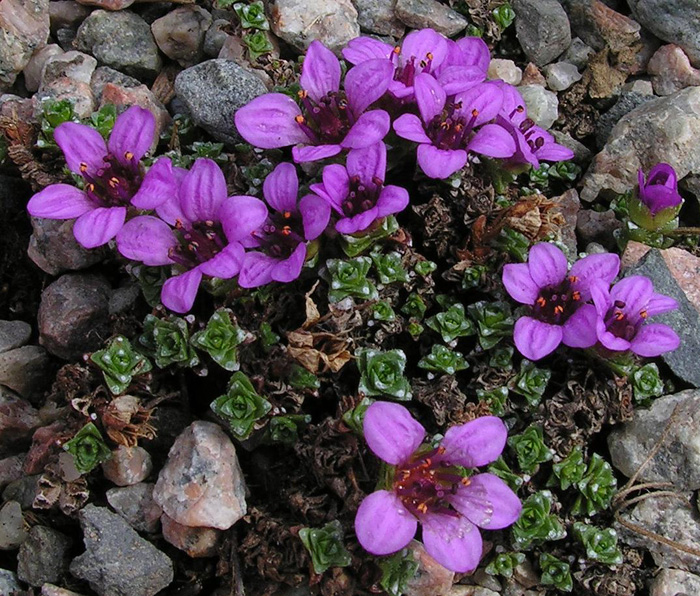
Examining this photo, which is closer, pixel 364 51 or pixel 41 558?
pixel 41 558

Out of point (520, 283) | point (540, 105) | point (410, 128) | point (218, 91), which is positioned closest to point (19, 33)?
point (218, 91)

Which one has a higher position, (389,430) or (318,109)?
(318,109)

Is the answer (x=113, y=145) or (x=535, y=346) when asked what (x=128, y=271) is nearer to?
(x=113, y=145)

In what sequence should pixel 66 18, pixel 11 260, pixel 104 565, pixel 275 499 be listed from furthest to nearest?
pixel 66 18
pixel 11 260
pixel 275 499
pixel 104 565

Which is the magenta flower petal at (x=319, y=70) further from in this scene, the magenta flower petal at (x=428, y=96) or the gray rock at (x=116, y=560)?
the gray rock at (x=116, y=560)

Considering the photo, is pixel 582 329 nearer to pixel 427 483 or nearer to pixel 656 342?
pixel 656 342

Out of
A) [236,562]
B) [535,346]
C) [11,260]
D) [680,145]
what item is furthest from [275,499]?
[680,145]

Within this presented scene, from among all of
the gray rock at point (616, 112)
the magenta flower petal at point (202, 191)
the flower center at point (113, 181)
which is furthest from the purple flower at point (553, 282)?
the flower center at point (113, 181)
